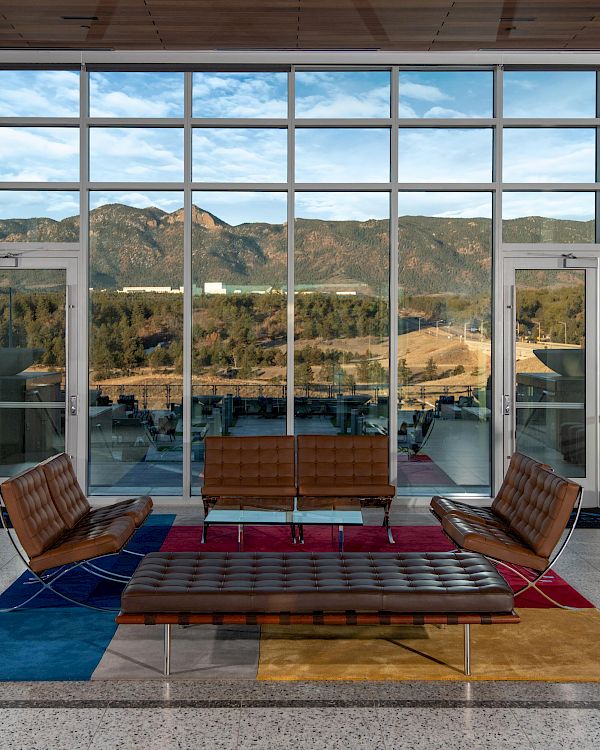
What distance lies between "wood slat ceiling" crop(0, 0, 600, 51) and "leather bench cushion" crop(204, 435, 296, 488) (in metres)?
3.55

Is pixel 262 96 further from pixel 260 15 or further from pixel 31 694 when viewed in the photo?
pixel 31 694

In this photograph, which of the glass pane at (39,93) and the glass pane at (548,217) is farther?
the glass pane at (548,217)

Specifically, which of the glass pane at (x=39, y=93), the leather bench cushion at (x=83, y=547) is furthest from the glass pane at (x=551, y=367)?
the glass pane at (x=39, y=93)

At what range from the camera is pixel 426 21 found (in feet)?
21.9

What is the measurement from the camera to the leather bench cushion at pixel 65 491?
5.57m

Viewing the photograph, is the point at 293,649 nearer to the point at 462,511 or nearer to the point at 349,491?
the point at 462,511

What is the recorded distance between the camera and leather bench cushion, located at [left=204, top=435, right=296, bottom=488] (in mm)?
7289

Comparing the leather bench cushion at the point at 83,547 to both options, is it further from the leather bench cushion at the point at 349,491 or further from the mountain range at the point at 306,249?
the mountain range at the point at 306,249

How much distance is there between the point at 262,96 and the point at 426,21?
217 centimetres

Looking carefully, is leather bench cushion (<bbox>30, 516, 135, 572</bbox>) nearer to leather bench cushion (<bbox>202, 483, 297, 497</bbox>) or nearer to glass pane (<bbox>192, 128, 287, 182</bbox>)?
leather bench cushion (<bbox>202, 483, 297, 497</bbox>)

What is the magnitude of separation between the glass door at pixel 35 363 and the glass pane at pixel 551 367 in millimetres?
4622

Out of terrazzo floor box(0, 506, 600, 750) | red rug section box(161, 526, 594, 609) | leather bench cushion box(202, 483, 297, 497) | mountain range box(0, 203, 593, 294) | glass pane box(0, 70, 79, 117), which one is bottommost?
terrazzo floor box(0, 506, 600, 750)

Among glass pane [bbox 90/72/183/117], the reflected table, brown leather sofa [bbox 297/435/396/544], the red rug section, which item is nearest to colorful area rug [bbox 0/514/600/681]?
the reflected table

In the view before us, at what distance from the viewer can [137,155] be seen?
8.31 metres
